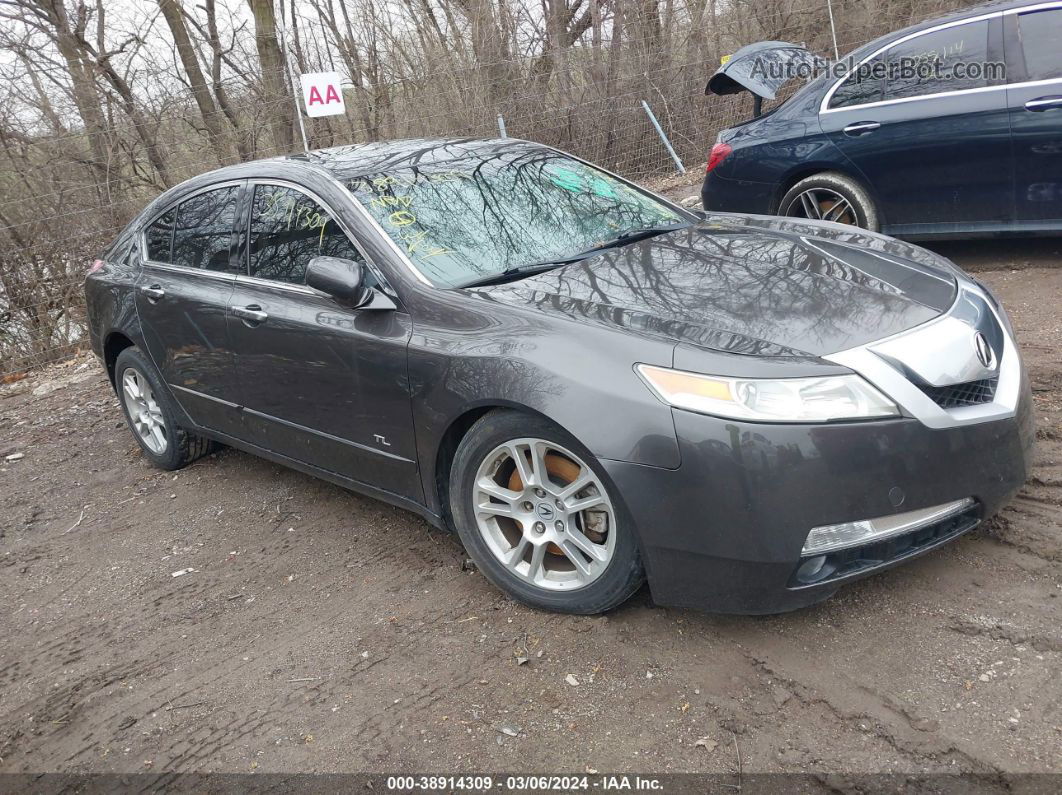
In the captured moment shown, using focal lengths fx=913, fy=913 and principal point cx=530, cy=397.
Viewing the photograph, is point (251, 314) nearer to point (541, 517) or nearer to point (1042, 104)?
point (541, 517)

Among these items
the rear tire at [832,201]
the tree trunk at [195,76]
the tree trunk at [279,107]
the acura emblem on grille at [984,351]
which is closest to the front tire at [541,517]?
the acura emblem on grille at [984,351]

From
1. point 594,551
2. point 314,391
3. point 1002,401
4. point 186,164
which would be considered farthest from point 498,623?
point 186,164

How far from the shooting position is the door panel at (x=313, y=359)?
11.5 feet

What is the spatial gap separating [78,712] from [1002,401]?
329 cm

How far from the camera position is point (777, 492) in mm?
2584

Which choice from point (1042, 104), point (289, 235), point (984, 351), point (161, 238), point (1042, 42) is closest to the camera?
point (984, 351)

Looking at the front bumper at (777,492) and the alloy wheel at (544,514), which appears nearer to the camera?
the front bumper at (777,492)

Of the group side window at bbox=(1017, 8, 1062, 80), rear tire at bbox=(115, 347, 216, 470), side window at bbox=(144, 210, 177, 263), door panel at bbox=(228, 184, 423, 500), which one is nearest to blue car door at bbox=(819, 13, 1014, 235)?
side window at bbox=(1017, 8, 1062, 80)

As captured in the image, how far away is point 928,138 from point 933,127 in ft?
0.24

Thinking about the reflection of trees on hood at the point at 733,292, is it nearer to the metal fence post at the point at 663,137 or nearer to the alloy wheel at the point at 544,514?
the alloy wheel at the point at 544,514

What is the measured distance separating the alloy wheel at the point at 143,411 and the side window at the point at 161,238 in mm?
713

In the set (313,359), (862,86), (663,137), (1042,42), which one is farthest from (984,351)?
(663,137)

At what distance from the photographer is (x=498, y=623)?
3.25 m

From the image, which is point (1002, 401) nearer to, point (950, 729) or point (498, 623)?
point (950, 729)
